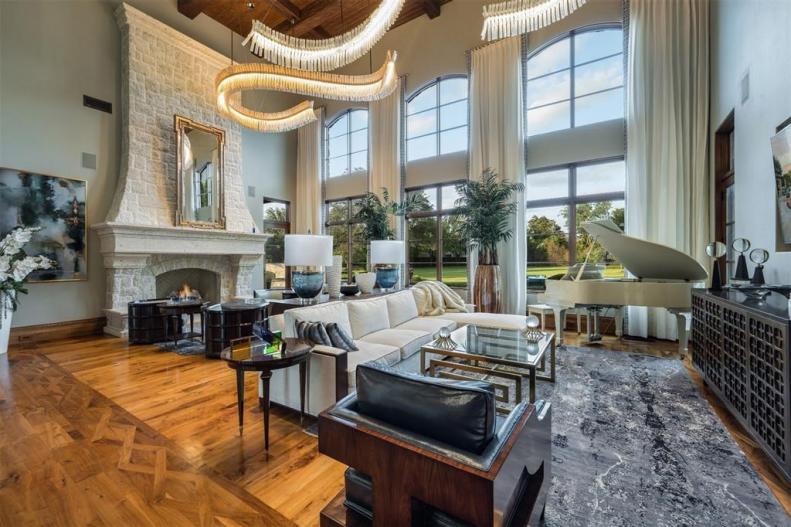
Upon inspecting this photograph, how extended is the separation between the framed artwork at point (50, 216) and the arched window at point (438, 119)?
19.4ft

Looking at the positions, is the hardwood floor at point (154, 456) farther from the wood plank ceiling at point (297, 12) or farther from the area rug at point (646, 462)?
the wood plank ceiling at point (297, 12)

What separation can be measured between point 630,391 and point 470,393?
9.47 ft

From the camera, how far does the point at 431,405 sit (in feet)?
3.10

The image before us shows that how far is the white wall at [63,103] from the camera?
4676 millimetres

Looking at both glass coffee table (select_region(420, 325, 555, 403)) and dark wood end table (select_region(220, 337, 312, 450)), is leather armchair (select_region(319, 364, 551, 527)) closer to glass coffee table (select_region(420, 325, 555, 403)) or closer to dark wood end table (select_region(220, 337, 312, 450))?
dark wood end table (select_region(220, 337, 312, 450))

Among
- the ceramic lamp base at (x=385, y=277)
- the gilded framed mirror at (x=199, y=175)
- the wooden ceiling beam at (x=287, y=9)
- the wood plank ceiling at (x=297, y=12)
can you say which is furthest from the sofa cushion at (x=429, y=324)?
the wooden ceiling beam at (x=287, y=9)

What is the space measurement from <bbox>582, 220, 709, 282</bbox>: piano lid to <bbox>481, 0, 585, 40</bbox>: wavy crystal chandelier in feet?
7.10

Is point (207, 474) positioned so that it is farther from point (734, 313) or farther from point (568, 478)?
point (734, 313)

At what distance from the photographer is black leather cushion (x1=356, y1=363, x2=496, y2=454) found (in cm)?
89

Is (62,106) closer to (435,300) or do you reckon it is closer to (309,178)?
(309,178)

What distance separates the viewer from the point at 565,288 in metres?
4.05

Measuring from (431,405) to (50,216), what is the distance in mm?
6613

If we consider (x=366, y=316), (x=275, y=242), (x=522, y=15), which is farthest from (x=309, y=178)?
(x=522, y=15)

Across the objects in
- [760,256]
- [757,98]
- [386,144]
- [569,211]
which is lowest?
[760,256]
